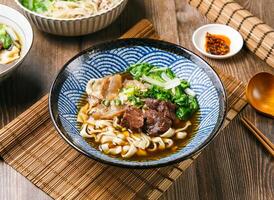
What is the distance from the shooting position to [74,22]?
244 centimetres

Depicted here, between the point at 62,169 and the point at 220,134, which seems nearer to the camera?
the point at 62,169

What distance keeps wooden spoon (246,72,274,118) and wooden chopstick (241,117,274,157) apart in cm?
10

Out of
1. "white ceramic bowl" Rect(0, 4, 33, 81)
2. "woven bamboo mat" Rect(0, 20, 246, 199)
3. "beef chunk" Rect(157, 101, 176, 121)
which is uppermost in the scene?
"white ceramic bowl" Rect(0, 4, 33, 81)

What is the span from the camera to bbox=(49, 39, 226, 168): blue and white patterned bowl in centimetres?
187

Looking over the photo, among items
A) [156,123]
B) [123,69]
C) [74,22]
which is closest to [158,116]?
[156,123]

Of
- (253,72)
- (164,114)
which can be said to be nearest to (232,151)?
(164,114)

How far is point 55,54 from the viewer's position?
8.44 ft

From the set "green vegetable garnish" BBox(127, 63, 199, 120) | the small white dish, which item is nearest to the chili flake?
the small white dish

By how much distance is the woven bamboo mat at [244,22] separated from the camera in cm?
258

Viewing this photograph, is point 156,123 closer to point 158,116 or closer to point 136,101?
point 158,116

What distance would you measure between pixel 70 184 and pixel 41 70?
0.72 m

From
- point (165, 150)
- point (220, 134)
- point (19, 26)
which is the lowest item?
point (220, 134)

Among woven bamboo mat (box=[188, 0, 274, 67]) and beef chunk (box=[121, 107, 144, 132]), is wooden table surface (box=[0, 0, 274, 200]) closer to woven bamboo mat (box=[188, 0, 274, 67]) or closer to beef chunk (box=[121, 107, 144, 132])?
woven bamboo mat (box=[188, 0, 274, 67])

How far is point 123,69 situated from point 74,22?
343mm
